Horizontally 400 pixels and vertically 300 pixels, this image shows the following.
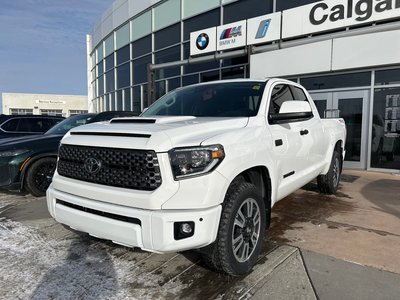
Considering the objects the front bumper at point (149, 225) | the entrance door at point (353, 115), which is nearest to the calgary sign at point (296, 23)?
the entrance door at point (353, 115)

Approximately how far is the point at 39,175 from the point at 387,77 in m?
8.45

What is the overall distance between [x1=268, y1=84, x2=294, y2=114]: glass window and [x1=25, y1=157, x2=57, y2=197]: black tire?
4.28 m

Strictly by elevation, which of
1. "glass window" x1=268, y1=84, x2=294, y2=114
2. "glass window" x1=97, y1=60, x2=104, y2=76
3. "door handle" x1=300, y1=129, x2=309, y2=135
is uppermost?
"glass window" x1=97, y1=60, x2=104, y2=76

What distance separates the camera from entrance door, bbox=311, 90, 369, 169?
9023mm

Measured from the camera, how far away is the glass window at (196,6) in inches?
516

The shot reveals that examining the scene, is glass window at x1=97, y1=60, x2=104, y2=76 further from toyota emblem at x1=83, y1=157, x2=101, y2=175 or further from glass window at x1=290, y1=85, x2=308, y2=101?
toyota emblem at x1=83, y1=157, x2=101, y2=175

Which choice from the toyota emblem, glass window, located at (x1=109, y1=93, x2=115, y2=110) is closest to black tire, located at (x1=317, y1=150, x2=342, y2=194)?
the toyota emblem

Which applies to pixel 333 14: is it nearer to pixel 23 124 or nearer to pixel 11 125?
pixel 23 124

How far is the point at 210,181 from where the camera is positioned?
2.52 meters

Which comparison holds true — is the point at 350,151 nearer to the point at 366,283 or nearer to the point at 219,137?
the point at 366,283

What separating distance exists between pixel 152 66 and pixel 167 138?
12214 millimetres

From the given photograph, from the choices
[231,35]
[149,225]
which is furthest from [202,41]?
[149,225]

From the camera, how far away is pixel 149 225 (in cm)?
241

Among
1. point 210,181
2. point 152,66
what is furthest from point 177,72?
point 210,181
